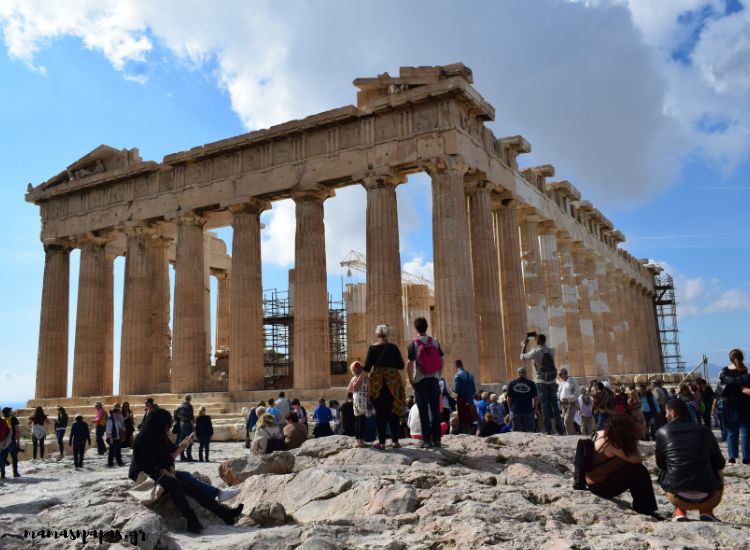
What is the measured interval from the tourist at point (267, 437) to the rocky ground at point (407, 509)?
1.48m

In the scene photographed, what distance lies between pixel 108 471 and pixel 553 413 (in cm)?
1008

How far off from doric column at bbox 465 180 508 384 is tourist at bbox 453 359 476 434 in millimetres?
9583

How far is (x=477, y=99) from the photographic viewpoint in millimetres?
22375

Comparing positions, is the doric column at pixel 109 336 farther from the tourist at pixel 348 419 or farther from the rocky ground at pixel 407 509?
the rocky ground at pixel 407 509

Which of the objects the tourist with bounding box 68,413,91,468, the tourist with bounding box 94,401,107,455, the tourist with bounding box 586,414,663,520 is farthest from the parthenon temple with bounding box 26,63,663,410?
the tourist with bounding box 586,414,663,520

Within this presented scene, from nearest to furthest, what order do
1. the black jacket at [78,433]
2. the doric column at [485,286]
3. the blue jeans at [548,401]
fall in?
the blue jeans at [548,401], the black jacket at [78,433], the doric column at [485,286]

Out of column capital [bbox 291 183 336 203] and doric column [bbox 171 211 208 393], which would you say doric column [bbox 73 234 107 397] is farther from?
column capital [bbox 291 183 336 203]

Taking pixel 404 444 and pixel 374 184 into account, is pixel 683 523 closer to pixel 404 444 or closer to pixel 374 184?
pixel 404 444

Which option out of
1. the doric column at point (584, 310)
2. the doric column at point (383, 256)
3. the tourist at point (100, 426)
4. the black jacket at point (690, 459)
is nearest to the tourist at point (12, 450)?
the tourist at point (100, 426)

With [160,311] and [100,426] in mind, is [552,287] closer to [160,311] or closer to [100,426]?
[160,311]

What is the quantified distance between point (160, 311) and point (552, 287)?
19346mm

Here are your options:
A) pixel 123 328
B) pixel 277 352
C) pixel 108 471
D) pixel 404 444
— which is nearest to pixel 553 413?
pixel 404 444

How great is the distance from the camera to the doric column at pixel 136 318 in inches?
1098

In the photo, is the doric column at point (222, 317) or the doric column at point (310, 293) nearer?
the doric column at point (310, 293)
